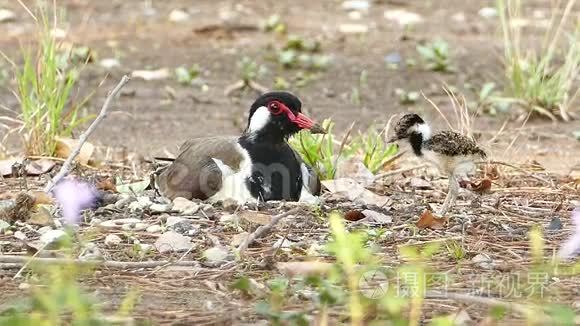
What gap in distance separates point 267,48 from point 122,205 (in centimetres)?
507

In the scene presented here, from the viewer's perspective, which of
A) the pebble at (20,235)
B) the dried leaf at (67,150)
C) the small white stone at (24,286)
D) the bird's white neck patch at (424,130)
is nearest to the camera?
the small white stone at (24,286)

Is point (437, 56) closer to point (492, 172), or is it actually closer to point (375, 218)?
point (492, 172)

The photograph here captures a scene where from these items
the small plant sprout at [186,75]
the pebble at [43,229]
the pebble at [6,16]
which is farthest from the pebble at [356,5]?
the pebble at [43,229]

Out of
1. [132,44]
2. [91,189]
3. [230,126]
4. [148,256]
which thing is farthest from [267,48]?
[148,256]

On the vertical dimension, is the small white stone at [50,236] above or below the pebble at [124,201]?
below

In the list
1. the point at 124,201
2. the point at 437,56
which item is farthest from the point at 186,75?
the point at 124,201

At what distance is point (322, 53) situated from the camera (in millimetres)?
10406

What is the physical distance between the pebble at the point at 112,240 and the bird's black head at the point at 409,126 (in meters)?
1.17

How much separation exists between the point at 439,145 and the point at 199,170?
117 centimetres

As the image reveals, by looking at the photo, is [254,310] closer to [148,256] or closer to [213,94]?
[148,256]

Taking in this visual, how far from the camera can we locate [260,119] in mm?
5906

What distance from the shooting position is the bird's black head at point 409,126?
201 inches

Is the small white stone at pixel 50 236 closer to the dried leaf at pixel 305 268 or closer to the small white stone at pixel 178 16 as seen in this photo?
the dried leaf at pixel 305 268

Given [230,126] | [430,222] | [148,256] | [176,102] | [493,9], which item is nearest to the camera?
[148,256]
